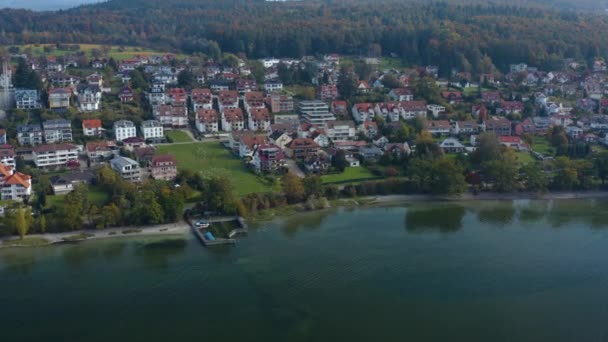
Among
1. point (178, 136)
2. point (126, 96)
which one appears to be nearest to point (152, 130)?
point (178, 136)

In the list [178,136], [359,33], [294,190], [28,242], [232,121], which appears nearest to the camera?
[28,242]

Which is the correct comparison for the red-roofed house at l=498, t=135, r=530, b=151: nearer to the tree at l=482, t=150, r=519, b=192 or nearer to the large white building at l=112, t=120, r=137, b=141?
the tree at l=482, t=150, r=519, b=192

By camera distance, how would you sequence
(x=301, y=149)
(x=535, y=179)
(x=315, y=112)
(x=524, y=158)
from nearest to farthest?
(x=535, y=179) → (x=301, y=149) → (x=524, y=158) → (x=315, y=112)

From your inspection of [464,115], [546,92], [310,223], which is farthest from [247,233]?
[546,92]

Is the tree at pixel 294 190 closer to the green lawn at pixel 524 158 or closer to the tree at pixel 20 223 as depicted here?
the tree at pixel 20 223

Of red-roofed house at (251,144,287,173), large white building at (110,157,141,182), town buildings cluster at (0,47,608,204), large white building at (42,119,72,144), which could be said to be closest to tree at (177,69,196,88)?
town buildings cluster at (0,47,608,204)

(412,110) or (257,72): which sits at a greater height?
(257,72)

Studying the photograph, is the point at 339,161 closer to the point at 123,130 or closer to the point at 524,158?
the point at 524,158

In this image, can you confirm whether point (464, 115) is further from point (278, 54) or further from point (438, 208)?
point (278, 54)
